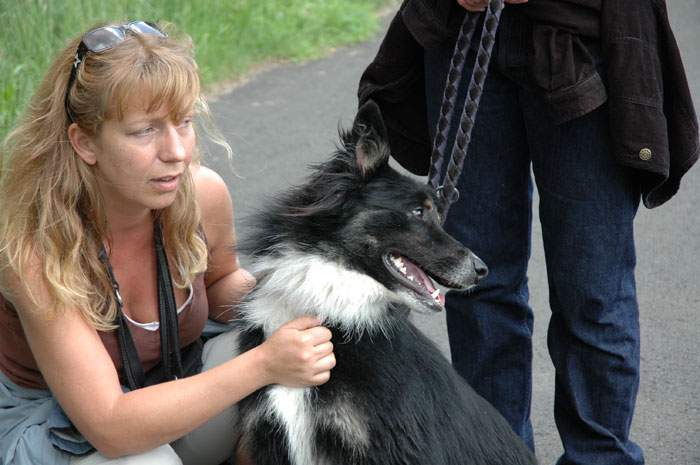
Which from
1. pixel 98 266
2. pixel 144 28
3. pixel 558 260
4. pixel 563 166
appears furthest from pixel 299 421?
pixel 144 28

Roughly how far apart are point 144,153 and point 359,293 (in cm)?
66

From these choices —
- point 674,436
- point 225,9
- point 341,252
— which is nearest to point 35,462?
point 341,252

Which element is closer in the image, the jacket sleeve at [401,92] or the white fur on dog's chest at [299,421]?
the white fur on dog's chest at [299,421]

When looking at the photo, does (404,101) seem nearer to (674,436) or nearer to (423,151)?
(423,151)

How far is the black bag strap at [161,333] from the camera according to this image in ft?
9.30

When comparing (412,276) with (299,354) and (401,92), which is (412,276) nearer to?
(299,354)

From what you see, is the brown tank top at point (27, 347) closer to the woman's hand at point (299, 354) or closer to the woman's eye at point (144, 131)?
the woman's hand at point (299, 354)

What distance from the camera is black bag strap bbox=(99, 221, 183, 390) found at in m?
2.83

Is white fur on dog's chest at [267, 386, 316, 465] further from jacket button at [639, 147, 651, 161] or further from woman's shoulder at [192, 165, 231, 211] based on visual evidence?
jacket button at [639, 147, 651, 161]

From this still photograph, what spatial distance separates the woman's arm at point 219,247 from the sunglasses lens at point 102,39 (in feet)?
1.93

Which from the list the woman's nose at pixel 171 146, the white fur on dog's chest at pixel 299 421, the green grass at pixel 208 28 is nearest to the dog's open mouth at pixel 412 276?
the white fur on dog's chest at pixel 299 421

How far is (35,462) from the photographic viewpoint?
8.98 ft

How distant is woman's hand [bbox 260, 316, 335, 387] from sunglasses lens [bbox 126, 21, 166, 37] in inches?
33.9

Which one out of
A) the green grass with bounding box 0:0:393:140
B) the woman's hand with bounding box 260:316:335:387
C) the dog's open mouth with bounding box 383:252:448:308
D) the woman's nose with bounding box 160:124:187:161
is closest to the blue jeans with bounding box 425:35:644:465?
the dog's open mouth with bounding box 383:252:448:308
